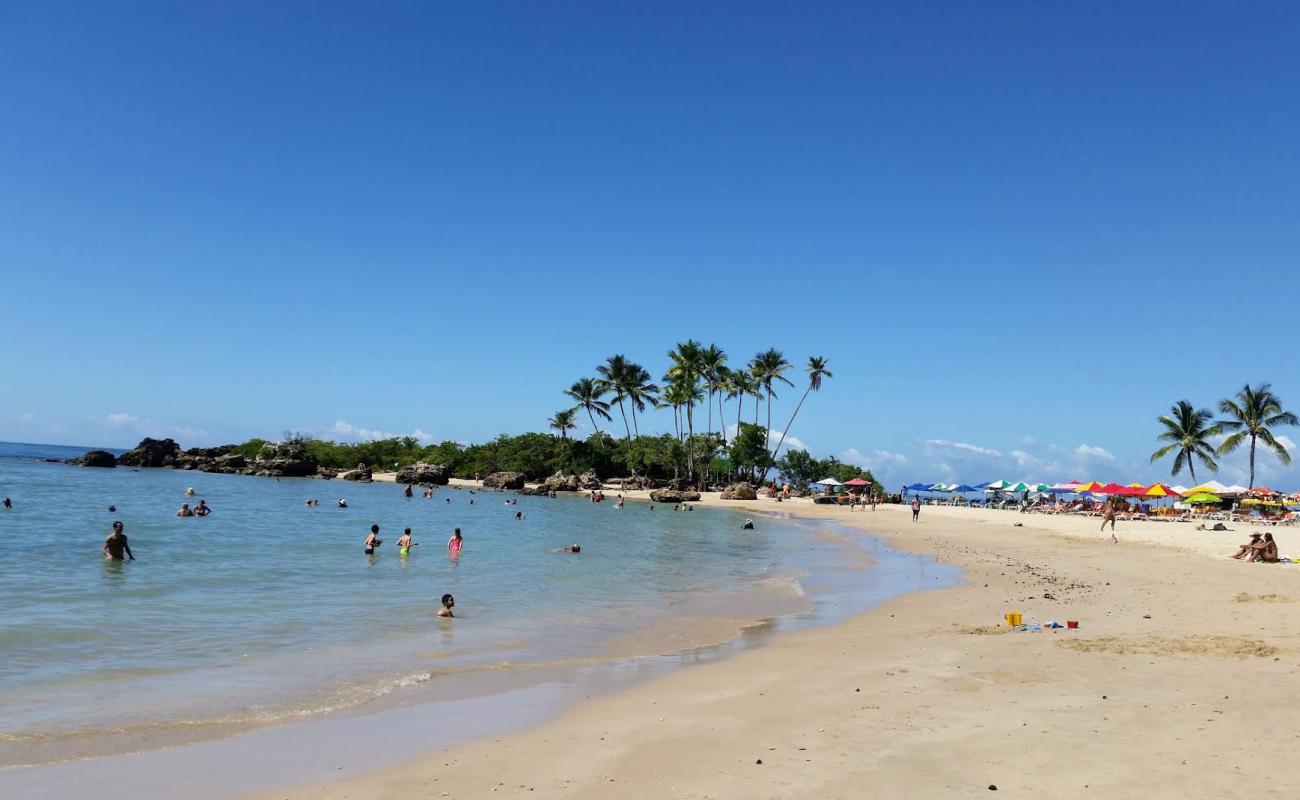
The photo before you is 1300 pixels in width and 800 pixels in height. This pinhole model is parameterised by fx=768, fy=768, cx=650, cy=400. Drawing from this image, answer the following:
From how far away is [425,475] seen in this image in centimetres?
8644

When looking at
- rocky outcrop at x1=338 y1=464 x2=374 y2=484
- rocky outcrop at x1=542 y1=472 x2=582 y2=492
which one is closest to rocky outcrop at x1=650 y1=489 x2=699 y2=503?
rocky outcrop at x1=542 y1=472 x2=582 y2=492

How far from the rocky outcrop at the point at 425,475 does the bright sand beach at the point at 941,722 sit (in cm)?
7650

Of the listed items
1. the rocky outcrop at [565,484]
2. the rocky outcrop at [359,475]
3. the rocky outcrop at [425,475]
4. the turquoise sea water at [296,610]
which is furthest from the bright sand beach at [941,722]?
the rocky outcrop at [359,475]

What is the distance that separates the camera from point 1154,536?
3556 cm

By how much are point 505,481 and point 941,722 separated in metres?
75.5

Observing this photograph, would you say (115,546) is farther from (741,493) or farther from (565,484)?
(565,484)

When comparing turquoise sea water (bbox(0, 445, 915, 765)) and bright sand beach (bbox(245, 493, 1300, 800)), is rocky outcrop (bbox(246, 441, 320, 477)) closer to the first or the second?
turquoise sea water (bbox(0, 445, 915, 765))

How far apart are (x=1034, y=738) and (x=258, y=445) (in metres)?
116


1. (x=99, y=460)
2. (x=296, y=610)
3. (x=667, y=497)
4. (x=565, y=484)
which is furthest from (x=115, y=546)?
(x=99, y=460)

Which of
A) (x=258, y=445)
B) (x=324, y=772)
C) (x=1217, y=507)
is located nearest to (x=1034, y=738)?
(x=324, y=772)

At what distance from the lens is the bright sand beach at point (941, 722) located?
651cm

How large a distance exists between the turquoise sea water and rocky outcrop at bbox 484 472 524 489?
42.5 metres

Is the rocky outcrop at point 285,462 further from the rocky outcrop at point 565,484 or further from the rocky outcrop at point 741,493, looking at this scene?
the rocky outcrop at point 741,493

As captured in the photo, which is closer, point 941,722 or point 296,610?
point 941,722
